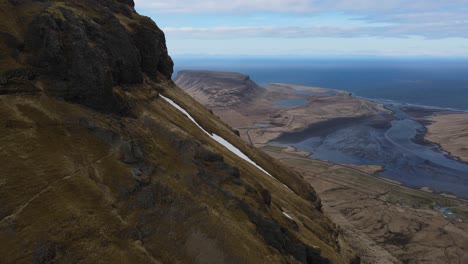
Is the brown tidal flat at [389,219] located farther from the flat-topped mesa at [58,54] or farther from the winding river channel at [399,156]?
the flat-topped mesa at [58,54]

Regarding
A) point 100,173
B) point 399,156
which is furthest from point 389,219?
point 100,173

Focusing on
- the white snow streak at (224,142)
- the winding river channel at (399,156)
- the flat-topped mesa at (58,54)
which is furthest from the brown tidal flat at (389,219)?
the flat-topped mesa at (58,54)

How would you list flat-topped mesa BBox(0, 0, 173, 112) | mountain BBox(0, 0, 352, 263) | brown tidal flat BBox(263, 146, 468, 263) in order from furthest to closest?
1. brown tidal flat BBox(263, 146, 468, 263)
2. flat-topped mesa BBox(0, 0, 173, 112)
3. mountain BBox(0, 0, 352, 263)

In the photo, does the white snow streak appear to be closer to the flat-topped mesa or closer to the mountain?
the mountain

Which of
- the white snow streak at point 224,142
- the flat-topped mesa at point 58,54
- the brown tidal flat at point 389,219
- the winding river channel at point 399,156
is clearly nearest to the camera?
the flat-topped mesa at point 58,54

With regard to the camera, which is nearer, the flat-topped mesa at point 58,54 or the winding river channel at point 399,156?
the flat-topped mesa at point 58,54

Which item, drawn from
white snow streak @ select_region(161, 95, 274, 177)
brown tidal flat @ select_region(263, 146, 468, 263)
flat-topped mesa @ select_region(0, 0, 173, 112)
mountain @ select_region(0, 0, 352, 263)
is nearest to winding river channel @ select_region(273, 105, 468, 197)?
brown tidal flat @ select_region(263, 146, 468, 263)

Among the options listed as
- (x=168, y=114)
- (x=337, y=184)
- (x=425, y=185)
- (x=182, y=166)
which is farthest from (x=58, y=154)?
(x=425, y=185)

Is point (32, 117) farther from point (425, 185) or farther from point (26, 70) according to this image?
point (425, 185)
